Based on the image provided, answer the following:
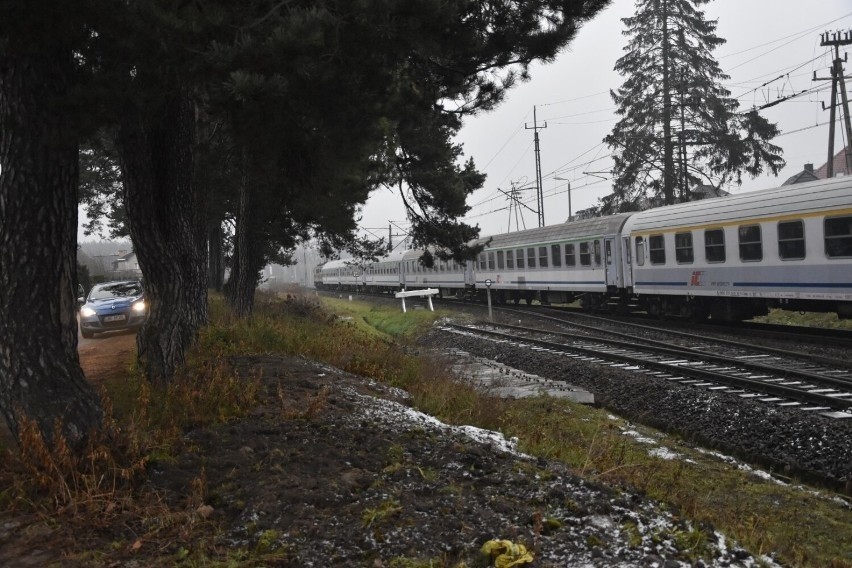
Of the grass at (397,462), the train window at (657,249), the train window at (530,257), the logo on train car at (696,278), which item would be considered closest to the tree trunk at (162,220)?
the grass at (397,462)

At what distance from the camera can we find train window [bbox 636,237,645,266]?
20469 millimetres

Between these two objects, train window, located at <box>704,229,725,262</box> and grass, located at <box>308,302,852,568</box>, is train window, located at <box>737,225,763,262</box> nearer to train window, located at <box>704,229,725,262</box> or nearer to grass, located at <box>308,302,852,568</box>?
train window, located at <box>704,229,725,262</box>

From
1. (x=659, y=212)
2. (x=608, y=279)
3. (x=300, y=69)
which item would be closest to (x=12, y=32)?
(x=300, y=69)

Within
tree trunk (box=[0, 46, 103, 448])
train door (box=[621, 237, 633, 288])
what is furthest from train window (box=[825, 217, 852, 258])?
tree trunk (box=[0, 46, 103, 448])

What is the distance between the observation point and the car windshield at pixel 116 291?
1893 centimetres

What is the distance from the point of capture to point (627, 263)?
21.5m

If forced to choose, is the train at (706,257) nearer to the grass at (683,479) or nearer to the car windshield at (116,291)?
the grass at (683,479)

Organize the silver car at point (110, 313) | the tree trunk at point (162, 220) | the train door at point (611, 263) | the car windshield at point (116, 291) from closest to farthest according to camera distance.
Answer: the tree trunk at point (162, 220) → the silver car at point (110, 313) → the car windshield at point (116, 291) → the train door at point (611, 263)

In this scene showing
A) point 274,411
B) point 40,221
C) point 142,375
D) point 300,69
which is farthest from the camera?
point 142,375

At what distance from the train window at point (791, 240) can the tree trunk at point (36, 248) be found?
1377 centimetres

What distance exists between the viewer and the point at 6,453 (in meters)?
4.99

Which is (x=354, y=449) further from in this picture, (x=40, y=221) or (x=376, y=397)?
(x=40, y=221)

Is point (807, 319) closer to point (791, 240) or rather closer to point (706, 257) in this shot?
point (706, 257)

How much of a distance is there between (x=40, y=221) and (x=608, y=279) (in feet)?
63.8
